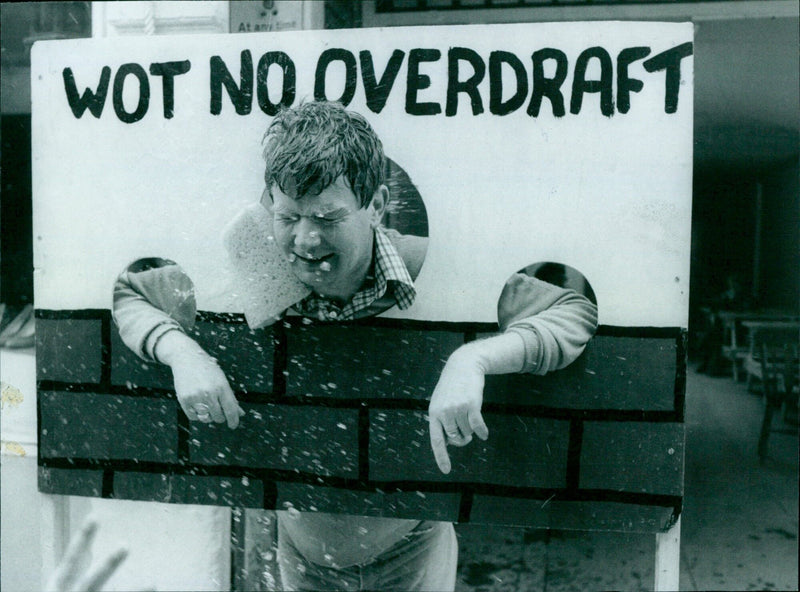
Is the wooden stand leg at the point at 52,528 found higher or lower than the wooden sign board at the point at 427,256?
lower

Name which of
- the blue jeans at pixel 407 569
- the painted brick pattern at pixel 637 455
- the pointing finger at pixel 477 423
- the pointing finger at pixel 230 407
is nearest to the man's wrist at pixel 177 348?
the pointing finger at pixel 230 407

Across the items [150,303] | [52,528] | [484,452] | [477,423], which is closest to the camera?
[477,423]

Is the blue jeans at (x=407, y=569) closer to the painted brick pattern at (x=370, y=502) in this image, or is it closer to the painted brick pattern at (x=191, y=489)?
the painted brick pattern at (x=370, y=502)

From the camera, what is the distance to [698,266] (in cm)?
202

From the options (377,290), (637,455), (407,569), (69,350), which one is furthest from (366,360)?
(69,350)

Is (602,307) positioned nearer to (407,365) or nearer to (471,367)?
(471,367)

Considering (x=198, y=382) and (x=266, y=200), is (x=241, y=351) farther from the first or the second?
(x=266, y=200)

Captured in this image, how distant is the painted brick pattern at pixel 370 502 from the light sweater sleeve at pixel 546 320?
1.34 ft

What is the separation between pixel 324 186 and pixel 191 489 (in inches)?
35.1

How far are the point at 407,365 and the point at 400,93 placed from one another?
0.66 meters

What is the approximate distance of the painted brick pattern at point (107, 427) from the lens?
2068mm

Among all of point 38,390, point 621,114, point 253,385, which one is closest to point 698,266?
point 621,114

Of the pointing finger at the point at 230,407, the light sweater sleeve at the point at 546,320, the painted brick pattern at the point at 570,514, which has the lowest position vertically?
the painted brick pattern at the point at 570,514

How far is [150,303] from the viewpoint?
2053 mm
